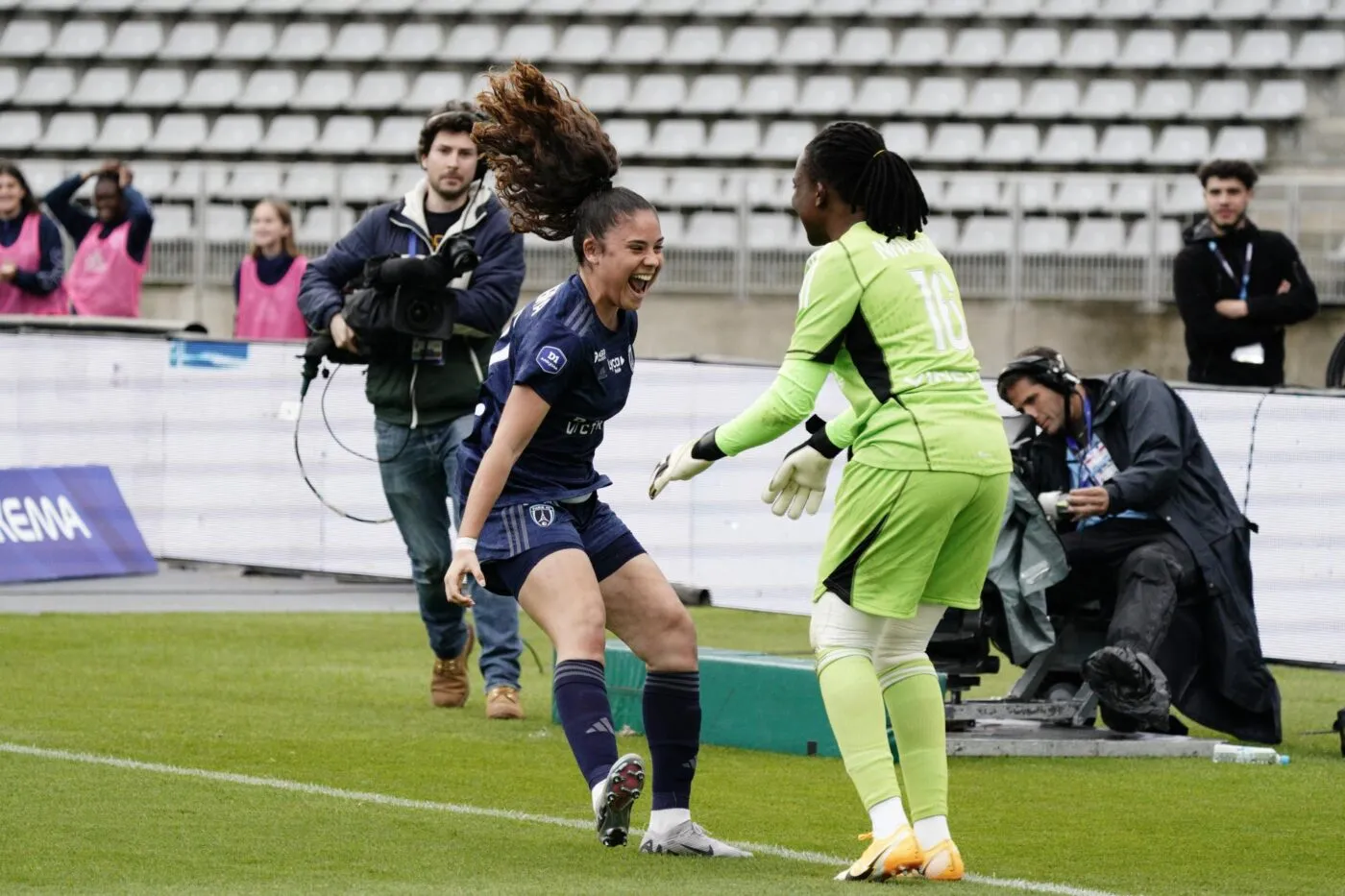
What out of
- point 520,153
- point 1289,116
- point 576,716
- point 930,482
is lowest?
point 576,716

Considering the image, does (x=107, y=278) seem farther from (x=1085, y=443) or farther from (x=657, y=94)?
(x=1085, y=443)

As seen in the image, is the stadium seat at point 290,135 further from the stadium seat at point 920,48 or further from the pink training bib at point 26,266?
the pink training bib at point 26,266

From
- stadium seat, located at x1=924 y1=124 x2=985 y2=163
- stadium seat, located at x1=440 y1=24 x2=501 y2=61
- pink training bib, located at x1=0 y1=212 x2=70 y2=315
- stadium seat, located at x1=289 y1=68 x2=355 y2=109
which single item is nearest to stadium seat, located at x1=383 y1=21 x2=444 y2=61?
stadium seat, located at x1=440 y1=24 x2=501 y2=61

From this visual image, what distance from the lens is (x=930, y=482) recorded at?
521 cm

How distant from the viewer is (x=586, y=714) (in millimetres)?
5332

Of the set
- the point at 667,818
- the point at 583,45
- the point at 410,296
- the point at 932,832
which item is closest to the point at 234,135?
the point at 583,45

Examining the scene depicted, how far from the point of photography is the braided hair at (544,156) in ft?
18.4

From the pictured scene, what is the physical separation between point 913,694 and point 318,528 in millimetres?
8287

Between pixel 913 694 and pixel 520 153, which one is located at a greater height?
pixel 520 153

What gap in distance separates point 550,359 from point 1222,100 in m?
16.3

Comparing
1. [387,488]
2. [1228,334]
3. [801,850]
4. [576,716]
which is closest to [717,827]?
[801,850]

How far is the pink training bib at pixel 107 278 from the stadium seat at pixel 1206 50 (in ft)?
32.8

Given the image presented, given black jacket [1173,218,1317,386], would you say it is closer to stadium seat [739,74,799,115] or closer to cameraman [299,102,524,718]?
cameraman [299,102,524,718]

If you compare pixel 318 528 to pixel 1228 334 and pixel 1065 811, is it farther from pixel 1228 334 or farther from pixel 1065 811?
pixel 1065 811
